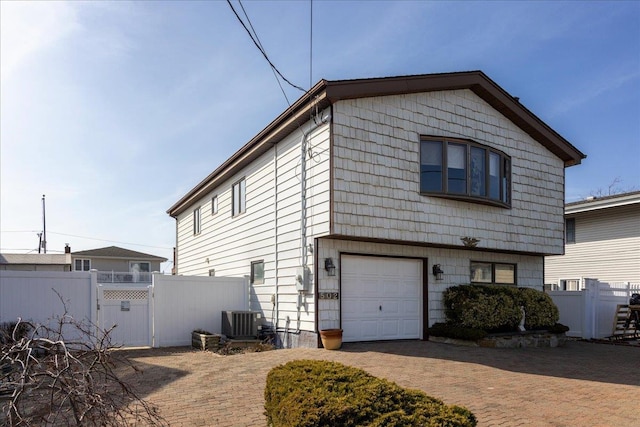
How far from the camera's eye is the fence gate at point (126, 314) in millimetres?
12125

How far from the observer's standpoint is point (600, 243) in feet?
67.9

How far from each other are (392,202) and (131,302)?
7027 millimetres

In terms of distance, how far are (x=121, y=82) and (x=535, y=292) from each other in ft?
38.7

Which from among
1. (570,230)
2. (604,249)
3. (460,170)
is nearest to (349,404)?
(460,170)

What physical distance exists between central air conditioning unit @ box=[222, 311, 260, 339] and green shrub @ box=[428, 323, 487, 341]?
178 inches

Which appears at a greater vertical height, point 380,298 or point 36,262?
point 380,298

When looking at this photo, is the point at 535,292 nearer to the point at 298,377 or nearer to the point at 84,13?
the point at 298,377

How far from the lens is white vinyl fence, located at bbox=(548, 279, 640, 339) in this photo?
15508 mm

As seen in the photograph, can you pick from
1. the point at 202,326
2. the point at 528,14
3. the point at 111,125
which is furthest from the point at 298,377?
the point at 528,14

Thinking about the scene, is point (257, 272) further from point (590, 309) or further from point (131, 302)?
point (590, 309)

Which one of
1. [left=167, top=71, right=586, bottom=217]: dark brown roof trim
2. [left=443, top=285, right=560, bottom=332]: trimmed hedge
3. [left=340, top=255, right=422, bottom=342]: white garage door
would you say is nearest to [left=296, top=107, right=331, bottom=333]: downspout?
[left=167, top=71, right=586, bottom=217]: dark brown roof trim

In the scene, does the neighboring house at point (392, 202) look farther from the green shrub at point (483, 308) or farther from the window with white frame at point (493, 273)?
the green shrub at point (483, 308)

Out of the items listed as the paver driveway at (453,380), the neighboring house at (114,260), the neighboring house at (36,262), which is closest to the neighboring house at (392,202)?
the paver driveway at (453,380)

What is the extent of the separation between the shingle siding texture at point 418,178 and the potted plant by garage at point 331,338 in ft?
7.00
